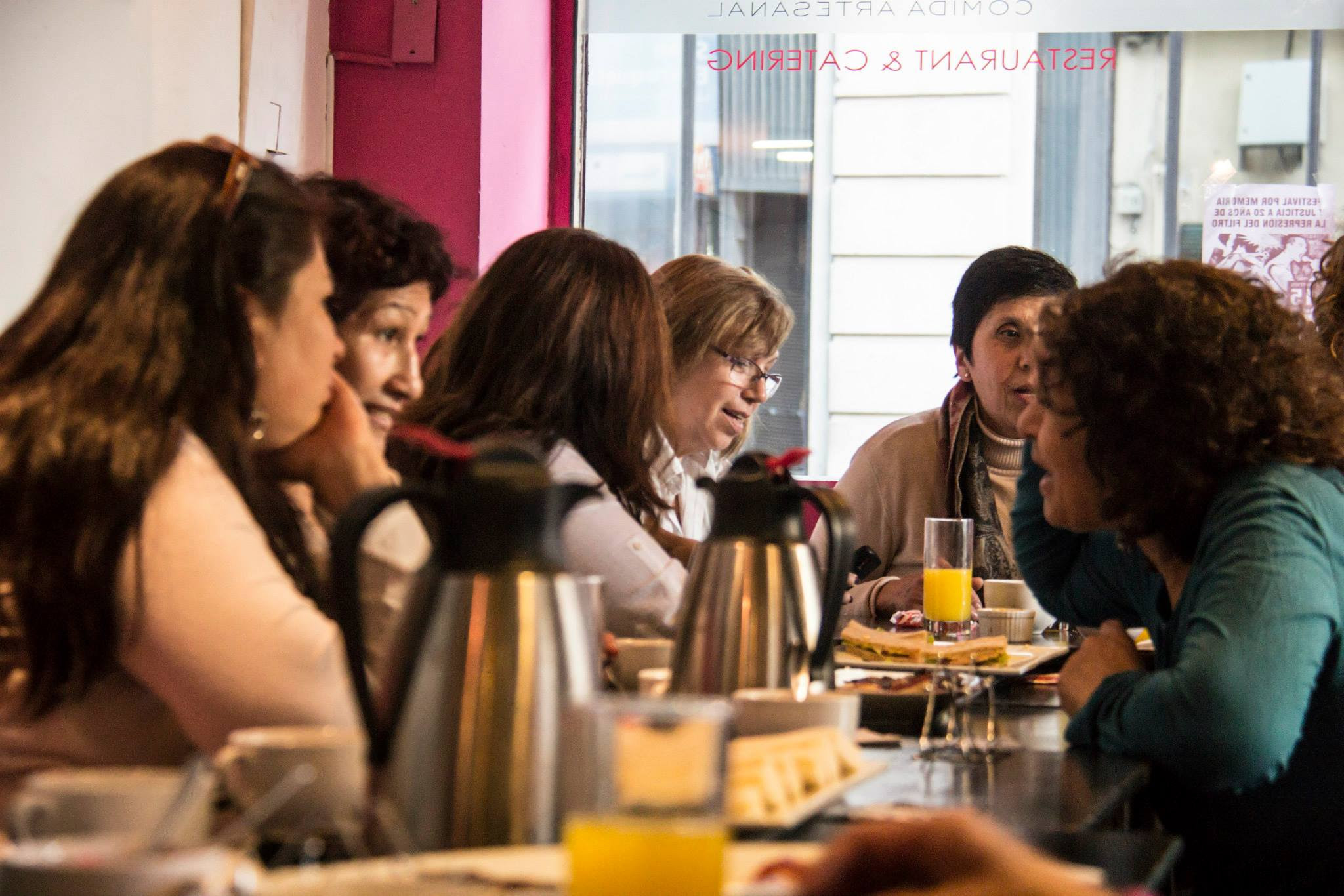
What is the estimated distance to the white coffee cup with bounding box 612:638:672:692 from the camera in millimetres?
1498

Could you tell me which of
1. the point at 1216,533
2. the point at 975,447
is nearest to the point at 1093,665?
the point at 1216,533

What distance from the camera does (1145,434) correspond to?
158 centimetres

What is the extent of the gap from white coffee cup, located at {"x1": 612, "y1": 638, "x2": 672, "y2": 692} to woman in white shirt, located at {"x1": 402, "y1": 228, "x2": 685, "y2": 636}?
0.46 m

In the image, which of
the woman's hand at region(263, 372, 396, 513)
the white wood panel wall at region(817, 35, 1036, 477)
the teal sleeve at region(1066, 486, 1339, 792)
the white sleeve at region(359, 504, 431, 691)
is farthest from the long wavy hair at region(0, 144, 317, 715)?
the white wood panel wall at region(817, 35, 1036, 477)

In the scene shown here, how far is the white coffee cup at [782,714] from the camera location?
1.12m

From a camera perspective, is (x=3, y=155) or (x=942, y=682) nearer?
(x=942, y=682)

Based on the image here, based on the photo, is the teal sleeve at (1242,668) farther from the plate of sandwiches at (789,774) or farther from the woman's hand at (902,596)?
the woman's hand at (902,596)

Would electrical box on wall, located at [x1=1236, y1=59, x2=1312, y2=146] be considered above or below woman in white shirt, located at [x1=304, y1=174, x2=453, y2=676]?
above

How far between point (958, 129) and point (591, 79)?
40.1 inches

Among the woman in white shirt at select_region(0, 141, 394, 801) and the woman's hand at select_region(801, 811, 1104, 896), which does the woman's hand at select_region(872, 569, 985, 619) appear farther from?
the woman's hand at select_region(801, 811, 1104, 896)

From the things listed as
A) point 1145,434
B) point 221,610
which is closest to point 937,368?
point 1145,434

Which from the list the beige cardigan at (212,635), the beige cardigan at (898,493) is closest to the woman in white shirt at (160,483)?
the beige cardigan at (212,635)

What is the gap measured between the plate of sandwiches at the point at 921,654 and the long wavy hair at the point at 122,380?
80cm

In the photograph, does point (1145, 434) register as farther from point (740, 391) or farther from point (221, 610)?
point (740, 391)
